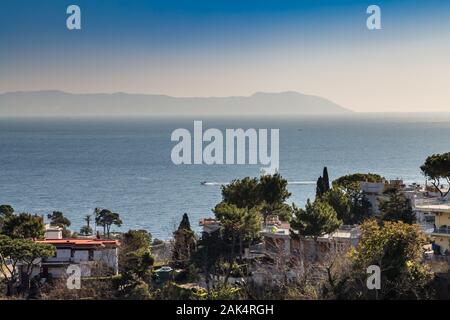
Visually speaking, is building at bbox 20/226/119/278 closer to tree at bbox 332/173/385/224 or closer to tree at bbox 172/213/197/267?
tree at bbox 172/213/197/267

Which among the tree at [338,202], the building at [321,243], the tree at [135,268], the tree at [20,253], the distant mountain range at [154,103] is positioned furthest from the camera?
the distant mountain range at [154,103]

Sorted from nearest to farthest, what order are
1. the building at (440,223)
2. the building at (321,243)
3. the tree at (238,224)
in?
the building at (321,243) → the building at (440,223) → the tree at (238,224)

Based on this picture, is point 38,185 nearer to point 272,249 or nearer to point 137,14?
point 137,14

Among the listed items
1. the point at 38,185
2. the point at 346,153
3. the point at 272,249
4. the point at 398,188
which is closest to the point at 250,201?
the point at 272,249

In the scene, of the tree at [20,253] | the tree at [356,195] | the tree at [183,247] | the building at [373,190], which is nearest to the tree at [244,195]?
the tree at [183,247]

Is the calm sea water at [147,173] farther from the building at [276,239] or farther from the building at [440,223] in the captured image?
the building at [440,223]

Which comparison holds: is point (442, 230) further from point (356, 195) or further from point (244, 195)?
point (356, 195)
